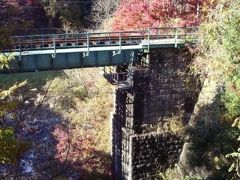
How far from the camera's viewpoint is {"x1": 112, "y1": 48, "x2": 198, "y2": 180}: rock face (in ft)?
68.5

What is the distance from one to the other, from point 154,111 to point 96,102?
9.30 meters

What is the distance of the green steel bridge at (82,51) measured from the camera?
19.4 metres

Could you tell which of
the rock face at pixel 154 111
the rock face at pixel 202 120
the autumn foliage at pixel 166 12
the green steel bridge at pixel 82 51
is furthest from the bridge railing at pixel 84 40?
the autumn foliage at pixel 166 12

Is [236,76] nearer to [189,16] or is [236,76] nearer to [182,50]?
[182,50]

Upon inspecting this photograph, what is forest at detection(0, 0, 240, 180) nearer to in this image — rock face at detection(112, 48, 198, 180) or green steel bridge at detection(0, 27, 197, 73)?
rock face at detection(112, 48, 198, 180)

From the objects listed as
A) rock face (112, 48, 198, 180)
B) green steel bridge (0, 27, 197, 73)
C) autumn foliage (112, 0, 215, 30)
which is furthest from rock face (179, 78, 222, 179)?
autumn foliage (112, 0, 215, 30)

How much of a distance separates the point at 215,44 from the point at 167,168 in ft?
32.9

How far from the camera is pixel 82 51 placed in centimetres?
1991

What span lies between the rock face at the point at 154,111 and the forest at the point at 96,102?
1.73 ft

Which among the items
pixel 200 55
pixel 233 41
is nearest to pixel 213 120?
pixel 200 55

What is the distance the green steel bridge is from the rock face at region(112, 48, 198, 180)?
653 millimetres

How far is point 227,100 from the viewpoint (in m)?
20.4

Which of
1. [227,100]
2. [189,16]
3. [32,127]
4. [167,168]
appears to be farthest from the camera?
[32,127]

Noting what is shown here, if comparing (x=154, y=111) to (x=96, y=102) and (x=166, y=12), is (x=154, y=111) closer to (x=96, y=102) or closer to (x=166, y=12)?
(x=166, y=12)
